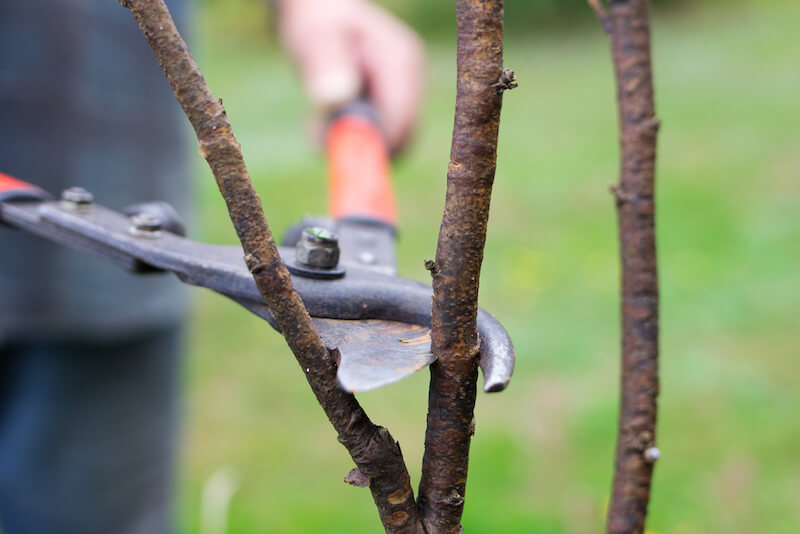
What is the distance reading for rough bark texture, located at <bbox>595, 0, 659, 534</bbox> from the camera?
704 mm

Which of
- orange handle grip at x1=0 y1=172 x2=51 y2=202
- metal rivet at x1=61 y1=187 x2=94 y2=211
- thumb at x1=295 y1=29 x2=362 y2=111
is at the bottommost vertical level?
metal rivet at x1=61 y1=187 x2=94 y2=211

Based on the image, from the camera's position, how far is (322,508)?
2156mm

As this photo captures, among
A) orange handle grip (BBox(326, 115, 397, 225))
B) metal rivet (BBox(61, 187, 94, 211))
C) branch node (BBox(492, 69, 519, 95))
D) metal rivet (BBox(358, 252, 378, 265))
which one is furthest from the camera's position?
orange handle grip (BBox(326, 115, 397, 225))

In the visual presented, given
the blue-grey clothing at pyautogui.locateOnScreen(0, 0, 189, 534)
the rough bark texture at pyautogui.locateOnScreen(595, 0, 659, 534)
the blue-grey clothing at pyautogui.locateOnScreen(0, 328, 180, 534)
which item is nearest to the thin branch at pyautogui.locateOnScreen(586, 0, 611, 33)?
the rough bark texture at pyautogui.locateOnScreen(595, 0, 659, 534)

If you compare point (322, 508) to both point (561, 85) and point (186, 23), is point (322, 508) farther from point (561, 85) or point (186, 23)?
point (561, 85)

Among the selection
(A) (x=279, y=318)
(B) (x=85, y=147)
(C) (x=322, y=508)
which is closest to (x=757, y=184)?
(C) (x=322, y=508)

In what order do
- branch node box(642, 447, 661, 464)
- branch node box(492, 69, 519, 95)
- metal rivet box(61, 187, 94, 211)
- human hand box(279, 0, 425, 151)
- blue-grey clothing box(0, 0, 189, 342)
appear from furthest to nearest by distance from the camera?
human hand box(279, 0, 425, 151) → blue-grey clothing box(0, 0, 189, 342) → metal rivet box(61, 187, 94, 211) → branch node box(642, 447, 661, 464) → branch node box(492, 69, 519, 95)

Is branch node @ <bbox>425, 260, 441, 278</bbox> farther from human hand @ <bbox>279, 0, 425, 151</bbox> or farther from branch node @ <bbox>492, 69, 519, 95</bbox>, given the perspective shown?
human hand @ <bbox>279, 0, 425, 151</bbox>

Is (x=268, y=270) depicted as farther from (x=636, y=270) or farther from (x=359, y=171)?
(x=359, y=171)

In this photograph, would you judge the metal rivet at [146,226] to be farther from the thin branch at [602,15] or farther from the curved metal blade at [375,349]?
the thin branch at [602,15]

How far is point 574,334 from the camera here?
307 centimetres

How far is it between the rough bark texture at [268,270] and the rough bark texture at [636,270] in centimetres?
26

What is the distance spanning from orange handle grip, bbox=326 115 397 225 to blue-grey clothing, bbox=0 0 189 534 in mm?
393

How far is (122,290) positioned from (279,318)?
113cm
